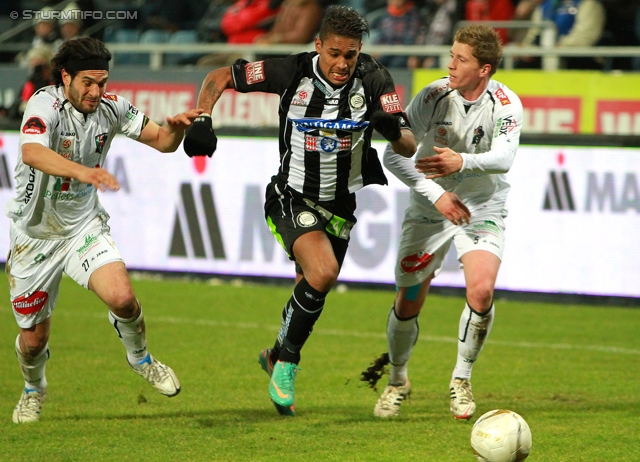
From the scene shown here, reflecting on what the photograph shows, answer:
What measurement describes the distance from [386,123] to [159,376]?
6.48 feet

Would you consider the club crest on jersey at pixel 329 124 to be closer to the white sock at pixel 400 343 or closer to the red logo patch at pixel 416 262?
the red logo patch at pixel 416 262

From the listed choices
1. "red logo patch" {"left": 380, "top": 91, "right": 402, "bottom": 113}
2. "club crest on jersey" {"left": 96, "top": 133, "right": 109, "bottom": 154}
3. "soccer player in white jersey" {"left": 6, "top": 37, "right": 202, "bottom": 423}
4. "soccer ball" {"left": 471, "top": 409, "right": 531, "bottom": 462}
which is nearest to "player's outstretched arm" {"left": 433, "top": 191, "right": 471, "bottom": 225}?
"red logo patch" {"left": 380, "top": 91, "right": 402, "bottom": 113}

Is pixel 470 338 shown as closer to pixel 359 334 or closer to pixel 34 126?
pixel 34 126

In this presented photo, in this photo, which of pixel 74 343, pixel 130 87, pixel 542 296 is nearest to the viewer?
pixel 74 343

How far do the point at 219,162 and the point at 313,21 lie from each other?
3731 mm

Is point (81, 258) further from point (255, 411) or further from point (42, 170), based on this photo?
point (255, 411)

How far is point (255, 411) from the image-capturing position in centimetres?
624

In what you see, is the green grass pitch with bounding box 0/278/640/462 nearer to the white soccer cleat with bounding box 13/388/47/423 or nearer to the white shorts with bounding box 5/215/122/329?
the white soccer cleat with bounding box 13/388/47/423

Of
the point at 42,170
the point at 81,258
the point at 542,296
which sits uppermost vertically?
the point at 42,170

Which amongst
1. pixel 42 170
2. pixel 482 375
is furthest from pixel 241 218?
pixel 42 170

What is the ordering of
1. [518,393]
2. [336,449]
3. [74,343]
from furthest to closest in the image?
[74,343] → [518,393] → [336,449]

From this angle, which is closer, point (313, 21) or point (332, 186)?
point (332, 186)

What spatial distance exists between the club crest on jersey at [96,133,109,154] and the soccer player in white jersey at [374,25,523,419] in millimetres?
1673

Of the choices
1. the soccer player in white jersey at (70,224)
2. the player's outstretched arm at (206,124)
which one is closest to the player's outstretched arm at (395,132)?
the player's outstretched arm at (206,124)
